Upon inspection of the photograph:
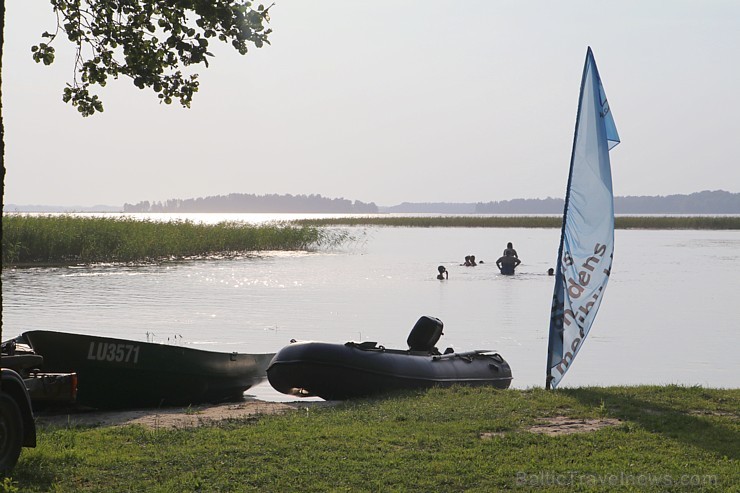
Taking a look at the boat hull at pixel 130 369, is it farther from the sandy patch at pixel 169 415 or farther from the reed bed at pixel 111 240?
the reed bed at pixel 111 240

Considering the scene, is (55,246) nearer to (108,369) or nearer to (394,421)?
(108,369)

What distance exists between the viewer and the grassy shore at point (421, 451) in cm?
753

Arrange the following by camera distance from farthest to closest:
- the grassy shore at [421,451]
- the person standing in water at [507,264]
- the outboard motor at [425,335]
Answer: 1. the person standing in water at [507,264]
2. the outboard motor at [425,335]
3. the grassy shore at [421,451]

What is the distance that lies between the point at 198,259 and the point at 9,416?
4202cm

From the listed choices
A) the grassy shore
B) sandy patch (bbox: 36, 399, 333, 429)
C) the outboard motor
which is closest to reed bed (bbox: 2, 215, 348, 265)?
the outboard motor

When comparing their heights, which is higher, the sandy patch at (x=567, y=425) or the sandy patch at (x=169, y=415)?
the sandy patch at (x=567, y=425)

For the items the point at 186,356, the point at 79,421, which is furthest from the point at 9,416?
the point at 186,356

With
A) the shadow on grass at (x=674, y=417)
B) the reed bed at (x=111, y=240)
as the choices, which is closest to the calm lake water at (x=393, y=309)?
the reed bed at (x=111, y=240)

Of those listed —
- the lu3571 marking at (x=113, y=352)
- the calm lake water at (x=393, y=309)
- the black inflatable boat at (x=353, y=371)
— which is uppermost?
the lu3571 marking at (x=113, y=352)

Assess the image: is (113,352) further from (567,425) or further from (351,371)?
(567,425)

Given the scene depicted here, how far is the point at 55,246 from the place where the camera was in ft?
133

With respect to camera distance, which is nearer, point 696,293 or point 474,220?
point 696,293

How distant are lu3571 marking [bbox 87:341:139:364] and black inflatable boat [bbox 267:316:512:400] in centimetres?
218

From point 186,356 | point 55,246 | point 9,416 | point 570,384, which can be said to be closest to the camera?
point 9,416
